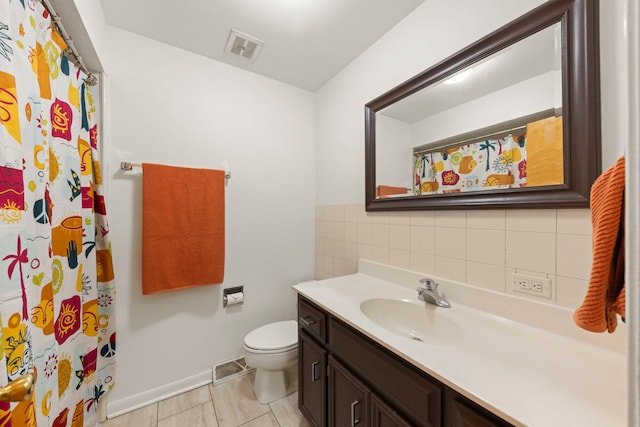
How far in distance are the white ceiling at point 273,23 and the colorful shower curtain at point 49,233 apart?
1.79 ft

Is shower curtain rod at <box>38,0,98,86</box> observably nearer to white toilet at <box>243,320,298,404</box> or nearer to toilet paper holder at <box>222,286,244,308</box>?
toilet paper holder at <box>222,286,244,308</box>

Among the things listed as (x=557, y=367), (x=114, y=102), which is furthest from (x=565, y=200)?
(x=114, y=102)

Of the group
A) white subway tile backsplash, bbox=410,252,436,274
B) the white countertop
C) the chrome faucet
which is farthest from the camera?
white subway tile backsplash, bbox=410,252,436,274

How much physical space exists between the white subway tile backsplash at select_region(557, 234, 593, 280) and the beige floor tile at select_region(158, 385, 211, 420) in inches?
78.3

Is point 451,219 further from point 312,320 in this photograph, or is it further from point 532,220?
point 312,320

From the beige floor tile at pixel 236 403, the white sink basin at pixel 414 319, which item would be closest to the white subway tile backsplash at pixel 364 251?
the white sink basin at pixel 414 319

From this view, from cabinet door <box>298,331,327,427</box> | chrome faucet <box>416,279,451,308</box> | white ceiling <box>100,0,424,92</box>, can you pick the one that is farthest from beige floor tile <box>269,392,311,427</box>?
white ceiling <box>100,0,424,92</box>

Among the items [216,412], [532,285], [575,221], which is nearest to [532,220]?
[575,221]

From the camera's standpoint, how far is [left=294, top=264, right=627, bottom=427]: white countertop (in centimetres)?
52

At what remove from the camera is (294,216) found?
207cm

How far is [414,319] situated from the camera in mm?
1147

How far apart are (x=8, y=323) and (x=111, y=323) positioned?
99cm

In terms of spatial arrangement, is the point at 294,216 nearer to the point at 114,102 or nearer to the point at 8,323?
the point at 114,102

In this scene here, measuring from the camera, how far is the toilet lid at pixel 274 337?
1.51 metres
